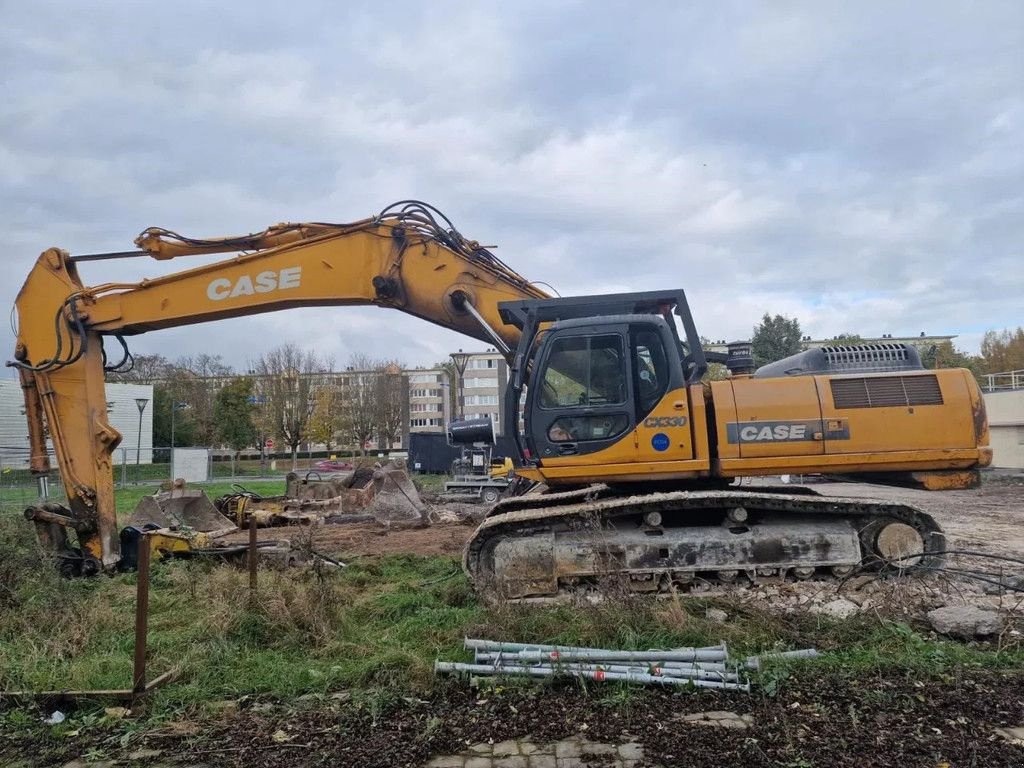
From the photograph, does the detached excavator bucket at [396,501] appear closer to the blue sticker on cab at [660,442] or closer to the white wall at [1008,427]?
the blue sticker on cab at [660,442]

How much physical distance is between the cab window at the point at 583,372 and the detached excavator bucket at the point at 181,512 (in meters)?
7.73

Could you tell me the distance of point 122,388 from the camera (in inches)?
1800

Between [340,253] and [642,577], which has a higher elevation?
[340,253]

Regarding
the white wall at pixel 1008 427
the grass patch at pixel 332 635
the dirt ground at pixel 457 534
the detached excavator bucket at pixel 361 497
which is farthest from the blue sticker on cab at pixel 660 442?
the white wall at pixel 1008 427

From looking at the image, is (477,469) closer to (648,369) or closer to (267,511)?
(267,511)

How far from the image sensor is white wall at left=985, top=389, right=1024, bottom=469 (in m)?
25.1

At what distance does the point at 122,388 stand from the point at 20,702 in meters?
46.9

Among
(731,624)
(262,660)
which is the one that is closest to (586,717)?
(731,624)

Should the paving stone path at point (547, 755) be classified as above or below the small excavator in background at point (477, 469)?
below

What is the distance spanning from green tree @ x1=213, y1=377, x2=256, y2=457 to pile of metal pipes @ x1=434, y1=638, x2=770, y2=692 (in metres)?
50.3

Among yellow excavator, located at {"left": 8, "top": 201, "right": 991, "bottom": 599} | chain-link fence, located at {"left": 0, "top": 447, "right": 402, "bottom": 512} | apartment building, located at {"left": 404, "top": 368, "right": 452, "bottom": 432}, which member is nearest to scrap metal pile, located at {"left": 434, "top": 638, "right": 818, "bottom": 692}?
yellow excavator, located at {"left": 8, "top": 201, "right": 991, "bottom": 599}

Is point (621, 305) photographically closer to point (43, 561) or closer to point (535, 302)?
point (535, 302)

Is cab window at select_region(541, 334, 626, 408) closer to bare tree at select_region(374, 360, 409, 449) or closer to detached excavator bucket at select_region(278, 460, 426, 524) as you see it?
detached excavator bucket at select_region(278, 460, 426, 524)

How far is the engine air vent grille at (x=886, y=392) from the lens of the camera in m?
6.65
